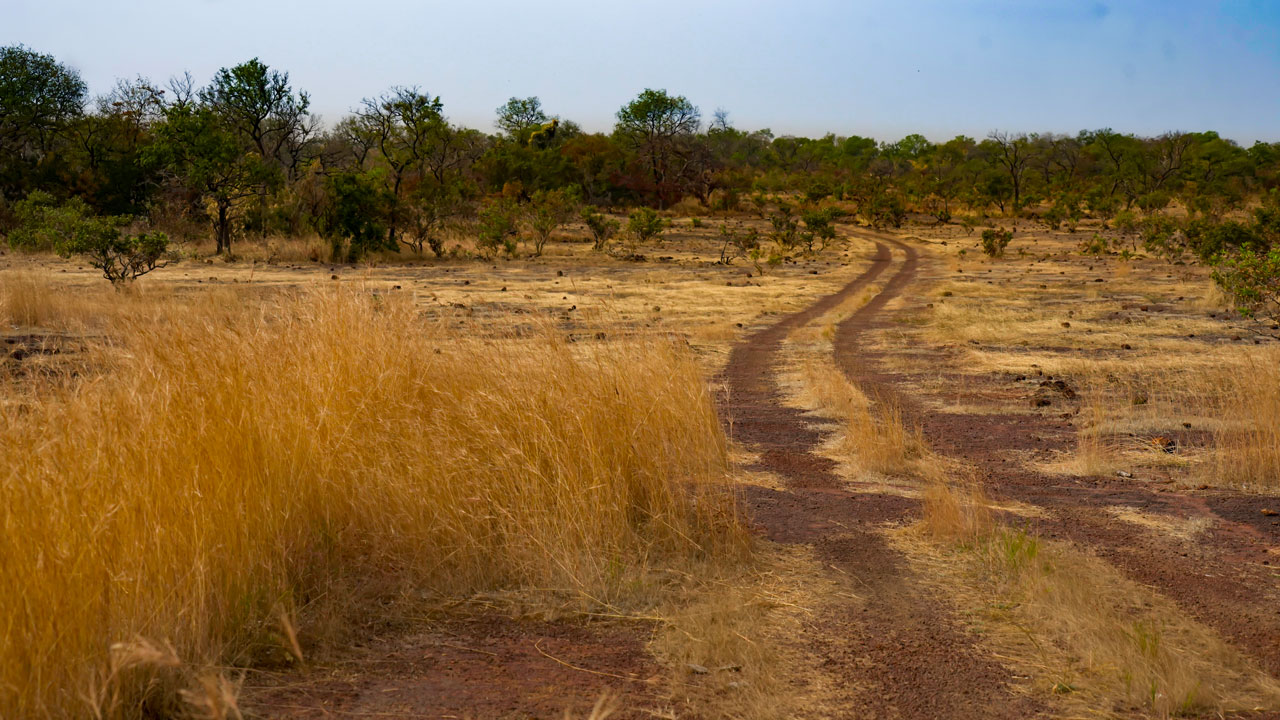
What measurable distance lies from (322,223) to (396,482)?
20.8 metres

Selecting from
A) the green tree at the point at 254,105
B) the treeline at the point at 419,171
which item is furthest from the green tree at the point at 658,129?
the green tree at the point at 254,105

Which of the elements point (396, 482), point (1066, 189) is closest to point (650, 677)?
point (396, 482)

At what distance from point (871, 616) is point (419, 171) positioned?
36536mm

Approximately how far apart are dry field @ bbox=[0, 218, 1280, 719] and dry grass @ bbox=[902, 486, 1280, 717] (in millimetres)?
16

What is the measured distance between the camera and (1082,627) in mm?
3461

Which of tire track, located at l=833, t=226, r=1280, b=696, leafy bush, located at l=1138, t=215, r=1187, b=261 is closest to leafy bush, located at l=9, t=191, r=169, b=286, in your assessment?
tire track, located at l=833, t=226, r=1280, b=696

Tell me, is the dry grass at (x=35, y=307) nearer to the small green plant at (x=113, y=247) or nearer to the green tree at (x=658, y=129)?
the small green plant at (x=113, y=247)

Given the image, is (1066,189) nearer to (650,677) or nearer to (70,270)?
(70,270)

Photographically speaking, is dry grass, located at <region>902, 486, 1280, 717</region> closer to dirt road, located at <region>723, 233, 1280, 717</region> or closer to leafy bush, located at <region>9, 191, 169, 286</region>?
dirt road, located at <region>723, 233, 1280, 717</region>

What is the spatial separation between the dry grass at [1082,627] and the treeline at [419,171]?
20.6m

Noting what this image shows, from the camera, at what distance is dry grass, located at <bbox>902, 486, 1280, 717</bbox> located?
3.07 metres

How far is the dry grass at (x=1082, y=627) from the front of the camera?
307 centimetres

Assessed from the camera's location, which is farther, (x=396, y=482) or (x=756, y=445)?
(x=756, y=445)

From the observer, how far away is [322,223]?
23.2 metres
